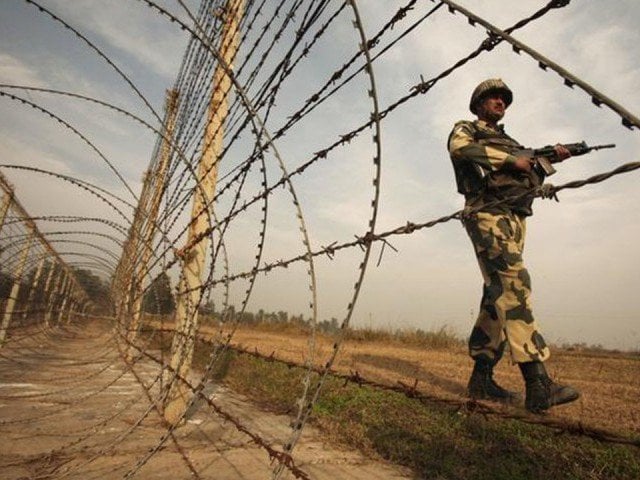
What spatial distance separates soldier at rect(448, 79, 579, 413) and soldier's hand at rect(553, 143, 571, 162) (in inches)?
7.4

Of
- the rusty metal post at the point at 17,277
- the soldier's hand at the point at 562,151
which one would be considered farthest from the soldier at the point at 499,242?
the rusty metal post at the point at 17,277

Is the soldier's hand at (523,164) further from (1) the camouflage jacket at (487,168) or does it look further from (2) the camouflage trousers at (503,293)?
(2) the camouflage trousers at (503,293)

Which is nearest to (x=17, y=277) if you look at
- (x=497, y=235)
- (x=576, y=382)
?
(x=497, y=235)

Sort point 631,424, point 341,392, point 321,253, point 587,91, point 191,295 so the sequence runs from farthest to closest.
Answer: point 341,392
point 191,295
point 631,424
point 321,253
point 587,91

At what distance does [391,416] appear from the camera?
9.62 feet

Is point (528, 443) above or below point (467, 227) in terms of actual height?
below

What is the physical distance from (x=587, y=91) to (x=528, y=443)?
229cm

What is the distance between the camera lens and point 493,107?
2639 millimetres

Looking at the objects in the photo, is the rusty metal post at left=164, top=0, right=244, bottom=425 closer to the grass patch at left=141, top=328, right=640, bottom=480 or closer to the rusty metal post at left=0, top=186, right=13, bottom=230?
the grass patch at left=141, top=328, right=640, bottom=480

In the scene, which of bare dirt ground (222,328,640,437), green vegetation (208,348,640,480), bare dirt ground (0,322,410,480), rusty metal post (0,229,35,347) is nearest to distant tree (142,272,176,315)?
bare dirt ground (0,322,410,480)

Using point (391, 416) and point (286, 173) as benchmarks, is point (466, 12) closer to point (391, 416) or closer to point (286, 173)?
point (286, 173)

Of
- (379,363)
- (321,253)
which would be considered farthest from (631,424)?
(379,363)

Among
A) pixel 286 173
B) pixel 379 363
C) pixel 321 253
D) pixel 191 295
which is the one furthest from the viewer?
pixel 379 363

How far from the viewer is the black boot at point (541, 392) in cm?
194
